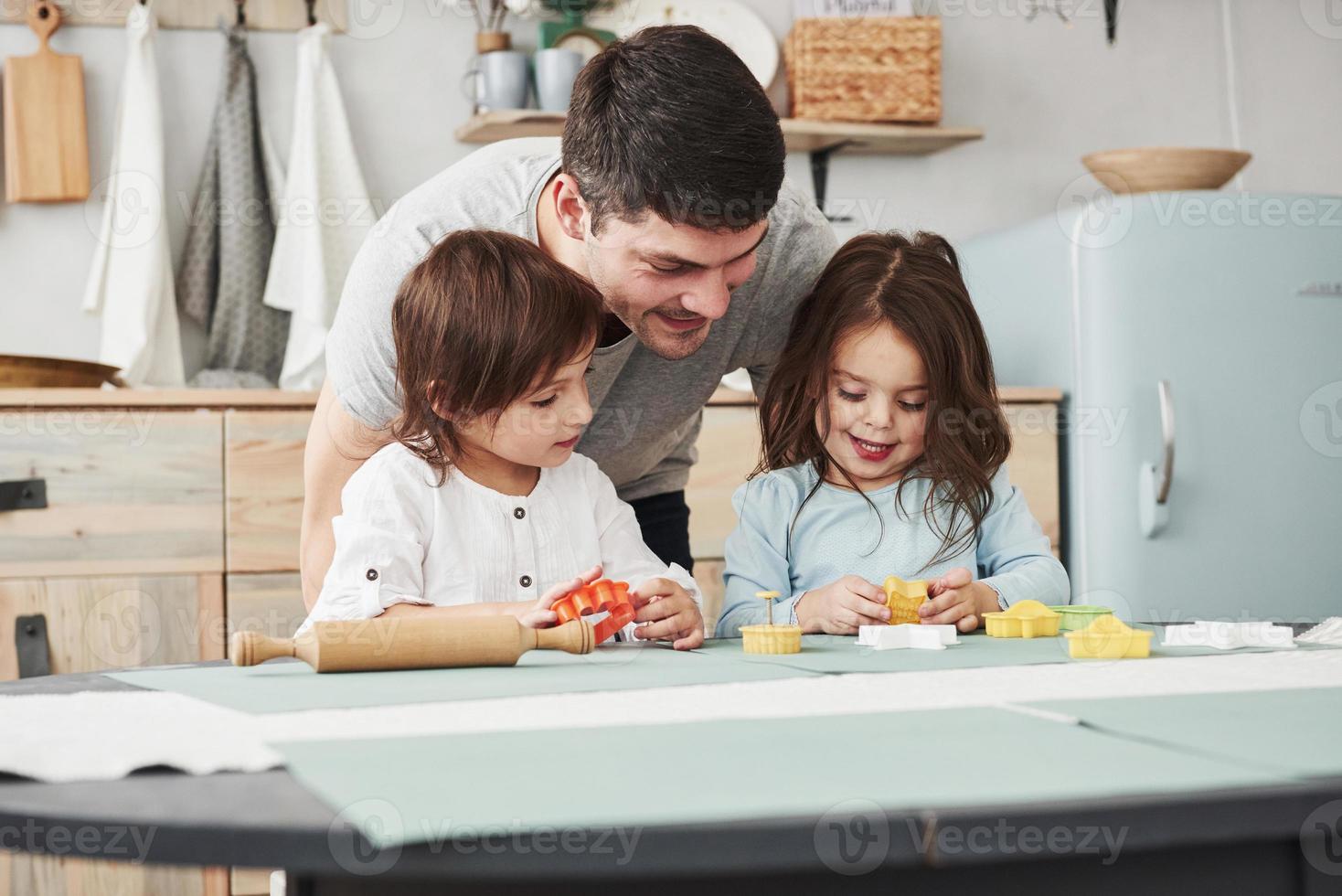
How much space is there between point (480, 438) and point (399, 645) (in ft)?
1.35

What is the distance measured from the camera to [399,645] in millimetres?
1003

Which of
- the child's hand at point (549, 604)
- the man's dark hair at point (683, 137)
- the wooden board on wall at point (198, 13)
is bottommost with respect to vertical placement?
the child's hand at point (549, 604)

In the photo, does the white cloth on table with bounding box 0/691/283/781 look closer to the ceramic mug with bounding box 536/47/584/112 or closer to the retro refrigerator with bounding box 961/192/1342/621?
the ceramic mug with bounding box 536/47/584/112

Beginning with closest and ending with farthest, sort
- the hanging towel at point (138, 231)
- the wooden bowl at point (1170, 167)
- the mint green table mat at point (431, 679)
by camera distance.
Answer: the mint green table mat at point (431, 679), the hanging towel at point (138, 231), the wooden bowl at point (1170, 167)

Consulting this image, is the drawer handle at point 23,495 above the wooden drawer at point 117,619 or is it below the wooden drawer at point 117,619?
above

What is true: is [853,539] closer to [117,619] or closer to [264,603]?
[264,603]

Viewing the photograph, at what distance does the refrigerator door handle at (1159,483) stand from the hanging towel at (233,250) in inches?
68.2

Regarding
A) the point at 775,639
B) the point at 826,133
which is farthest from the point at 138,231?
the point at 775,639

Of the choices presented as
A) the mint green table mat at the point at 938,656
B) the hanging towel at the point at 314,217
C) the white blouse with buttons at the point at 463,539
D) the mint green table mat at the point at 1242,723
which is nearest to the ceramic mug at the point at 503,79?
the hanging towel at the point at 314,217

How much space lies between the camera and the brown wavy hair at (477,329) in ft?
4.40

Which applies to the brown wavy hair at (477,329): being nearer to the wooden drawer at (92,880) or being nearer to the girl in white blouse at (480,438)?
the girl in white blouse at (480,438)

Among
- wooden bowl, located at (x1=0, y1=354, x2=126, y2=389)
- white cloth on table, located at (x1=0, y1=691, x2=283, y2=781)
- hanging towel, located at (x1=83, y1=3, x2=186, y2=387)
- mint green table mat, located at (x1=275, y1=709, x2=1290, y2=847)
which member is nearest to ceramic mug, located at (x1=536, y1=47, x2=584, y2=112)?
hanging towel, located at (x1=83, y1=3, x2=186, y2=387)

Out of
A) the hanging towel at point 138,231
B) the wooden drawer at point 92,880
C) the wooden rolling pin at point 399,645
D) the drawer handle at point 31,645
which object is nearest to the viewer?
the wooden rolling pin at point 399,645

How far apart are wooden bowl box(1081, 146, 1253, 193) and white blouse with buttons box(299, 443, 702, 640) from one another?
1852 millimetres
